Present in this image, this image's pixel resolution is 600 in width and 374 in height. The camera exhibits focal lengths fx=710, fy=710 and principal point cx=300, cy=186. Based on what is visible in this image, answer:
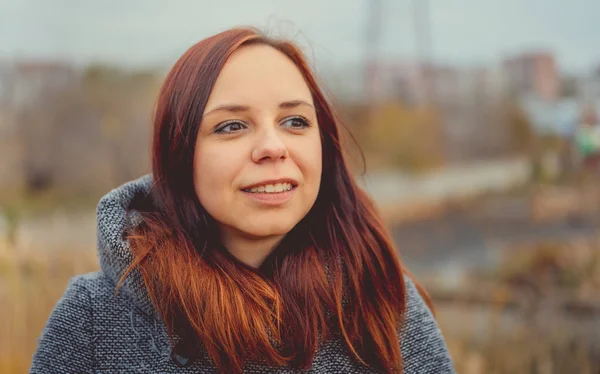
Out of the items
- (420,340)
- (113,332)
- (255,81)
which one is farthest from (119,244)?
(420,340)

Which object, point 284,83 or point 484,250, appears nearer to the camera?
point 284,83

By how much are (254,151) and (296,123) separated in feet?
0.50

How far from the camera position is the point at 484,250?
627 cm

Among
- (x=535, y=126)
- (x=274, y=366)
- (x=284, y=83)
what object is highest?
(x=535, y=126)

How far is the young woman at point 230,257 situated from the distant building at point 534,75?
5.12 metres

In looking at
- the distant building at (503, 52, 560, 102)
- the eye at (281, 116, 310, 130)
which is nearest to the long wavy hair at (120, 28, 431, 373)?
the eye at (281, 116, 310, 130)

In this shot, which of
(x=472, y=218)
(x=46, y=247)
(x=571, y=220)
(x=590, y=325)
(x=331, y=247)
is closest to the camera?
(x=331, y=247)

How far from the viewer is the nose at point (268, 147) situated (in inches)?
57.7

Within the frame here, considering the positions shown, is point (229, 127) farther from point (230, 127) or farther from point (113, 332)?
point (113, 332)

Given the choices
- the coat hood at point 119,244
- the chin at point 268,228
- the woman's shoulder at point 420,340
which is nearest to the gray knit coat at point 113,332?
the coat hood at point 119,244

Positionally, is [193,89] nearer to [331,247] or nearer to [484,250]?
[331,247]

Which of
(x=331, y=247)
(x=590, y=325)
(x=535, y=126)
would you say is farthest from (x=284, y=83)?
(x=535, y=126)

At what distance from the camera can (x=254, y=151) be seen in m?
1.48

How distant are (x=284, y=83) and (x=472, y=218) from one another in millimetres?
5609
